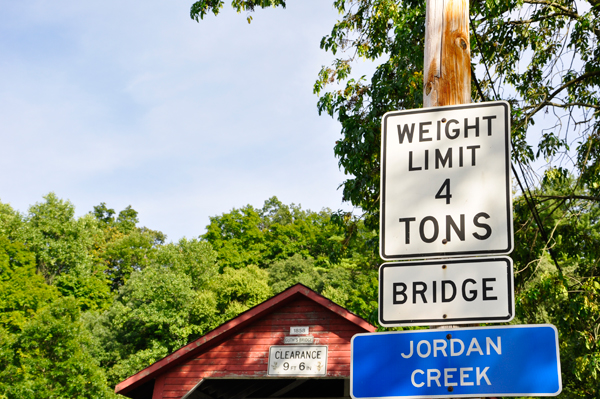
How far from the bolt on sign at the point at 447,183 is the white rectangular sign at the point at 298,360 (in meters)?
10.3

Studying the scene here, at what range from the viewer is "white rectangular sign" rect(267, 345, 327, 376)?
1259cm

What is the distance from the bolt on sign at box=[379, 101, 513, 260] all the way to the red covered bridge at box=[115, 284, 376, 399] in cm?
1003

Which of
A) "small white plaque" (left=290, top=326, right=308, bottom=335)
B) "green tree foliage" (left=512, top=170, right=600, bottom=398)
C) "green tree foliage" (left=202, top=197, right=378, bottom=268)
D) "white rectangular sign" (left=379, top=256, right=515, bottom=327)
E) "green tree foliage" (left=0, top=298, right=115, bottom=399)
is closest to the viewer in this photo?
"white rectangular sign" (left=379, top=256, right=515, bottom=327)

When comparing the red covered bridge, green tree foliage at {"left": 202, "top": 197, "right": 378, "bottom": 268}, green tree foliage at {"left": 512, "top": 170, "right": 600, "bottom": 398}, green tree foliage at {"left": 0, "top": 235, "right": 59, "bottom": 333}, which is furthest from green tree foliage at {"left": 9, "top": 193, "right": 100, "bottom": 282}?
green tree foliage at {"left": 512, "top": 170, "right": 600, "bottom": 398}

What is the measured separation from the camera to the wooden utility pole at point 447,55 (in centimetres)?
340

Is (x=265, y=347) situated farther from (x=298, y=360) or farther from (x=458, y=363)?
(x=458, y=363)

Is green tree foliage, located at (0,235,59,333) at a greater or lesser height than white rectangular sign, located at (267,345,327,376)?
greater

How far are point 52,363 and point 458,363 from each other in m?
25.9

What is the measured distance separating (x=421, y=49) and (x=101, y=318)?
111 feet

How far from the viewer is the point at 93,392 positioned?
2562cm

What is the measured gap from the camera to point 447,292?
2.70 meters

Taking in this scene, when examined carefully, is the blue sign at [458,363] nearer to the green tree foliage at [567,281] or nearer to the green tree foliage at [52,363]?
the green tree foliage at [567,281]

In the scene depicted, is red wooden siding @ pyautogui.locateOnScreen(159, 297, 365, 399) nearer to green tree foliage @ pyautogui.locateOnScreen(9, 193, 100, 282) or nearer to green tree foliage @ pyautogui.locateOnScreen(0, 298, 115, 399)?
green tree foliage @ pyautogui.locateOnScreen(0, 298, 115, 399)

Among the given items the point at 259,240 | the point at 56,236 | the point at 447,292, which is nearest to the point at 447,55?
the point at 447,292
